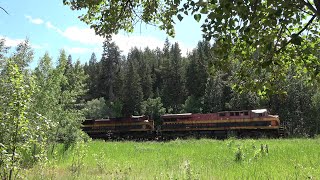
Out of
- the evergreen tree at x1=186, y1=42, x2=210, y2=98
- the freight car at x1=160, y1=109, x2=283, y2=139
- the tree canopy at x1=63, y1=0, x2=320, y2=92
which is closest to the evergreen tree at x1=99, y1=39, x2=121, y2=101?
the evergreen tree at x1=186, y1=42, x2=210, y2=98

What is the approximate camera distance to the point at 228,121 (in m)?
39.6

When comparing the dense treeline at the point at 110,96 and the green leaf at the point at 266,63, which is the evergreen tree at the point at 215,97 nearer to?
the dense treeline at the point at 110,96

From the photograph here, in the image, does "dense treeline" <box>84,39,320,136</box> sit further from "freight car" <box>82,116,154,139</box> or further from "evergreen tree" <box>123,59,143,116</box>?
"freight car" <box>82,116,154,139</box>

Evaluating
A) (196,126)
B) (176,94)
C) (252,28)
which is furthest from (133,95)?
(252,28)

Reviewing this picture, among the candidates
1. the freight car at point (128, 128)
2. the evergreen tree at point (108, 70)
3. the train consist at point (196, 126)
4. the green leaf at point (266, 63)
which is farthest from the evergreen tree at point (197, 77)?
the green leaf at point (266, 63)

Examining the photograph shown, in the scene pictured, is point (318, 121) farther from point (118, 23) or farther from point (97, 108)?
point (118, 23)

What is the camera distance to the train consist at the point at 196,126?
38219 millimetres

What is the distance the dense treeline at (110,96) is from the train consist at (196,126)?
4.77 meters

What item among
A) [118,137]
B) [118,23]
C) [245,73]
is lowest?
[118,137]

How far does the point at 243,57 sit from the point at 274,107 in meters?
58.1

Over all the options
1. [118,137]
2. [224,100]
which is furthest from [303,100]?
[118,137]

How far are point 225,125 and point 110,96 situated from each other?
Result: 155 ft

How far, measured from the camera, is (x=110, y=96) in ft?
271

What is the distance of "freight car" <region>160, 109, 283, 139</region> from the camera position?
1499 inches
